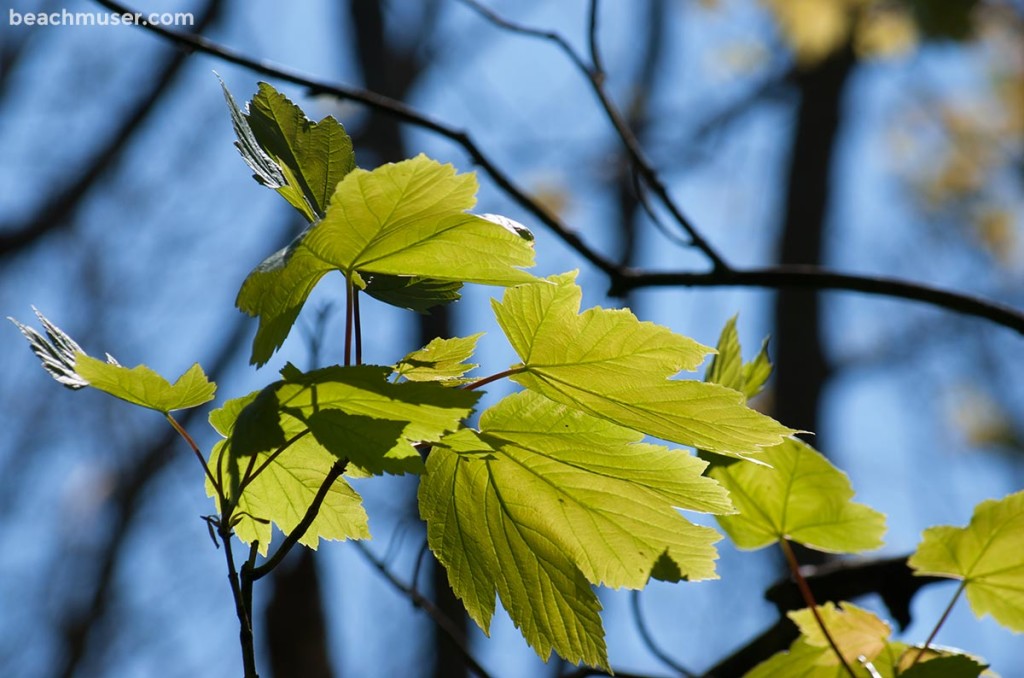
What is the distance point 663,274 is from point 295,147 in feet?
2.03

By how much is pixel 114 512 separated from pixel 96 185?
6.86ft

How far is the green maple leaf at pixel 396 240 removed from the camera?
48cm

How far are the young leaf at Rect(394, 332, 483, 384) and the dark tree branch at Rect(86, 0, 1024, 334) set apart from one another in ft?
1.92

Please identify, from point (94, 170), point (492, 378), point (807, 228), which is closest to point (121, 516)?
point (94, 170)

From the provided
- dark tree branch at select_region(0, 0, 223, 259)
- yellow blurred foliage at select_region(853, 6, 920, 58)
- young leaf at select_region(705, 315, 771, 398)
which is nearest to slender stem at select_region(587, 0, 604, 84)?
young leaf at select_region(705, 315, 771, 398)

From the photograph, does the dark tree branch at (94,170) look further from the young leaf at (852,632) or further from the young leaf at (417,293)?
the young leaf at (852,632)

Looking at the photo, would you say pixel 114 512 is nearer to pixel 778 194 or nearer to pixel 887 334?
pixel 778 194

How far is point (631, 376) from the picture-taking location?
0.53 meters

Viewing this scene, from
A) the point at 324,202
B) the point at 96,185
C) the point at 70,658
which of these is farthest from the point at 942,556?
the point at 70,658

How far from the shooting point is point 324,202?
1.83 ft

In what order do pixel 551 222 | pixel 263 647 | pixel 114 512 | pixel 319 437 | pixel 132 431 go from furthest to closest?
pixel 132 431, pixel 114 512, pixel 263 647, pixel 551 222, pixel 319 437

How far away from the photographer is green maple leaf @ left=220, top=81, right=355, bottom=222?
55 cm

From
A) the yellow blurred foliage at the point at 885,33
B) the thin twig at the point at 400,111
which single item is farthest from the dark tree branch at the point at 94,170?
the yellow blurred foliage at the point at 885,33

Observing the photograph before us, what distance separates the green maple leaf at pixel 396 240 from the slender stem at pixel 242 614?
0.30 feet
